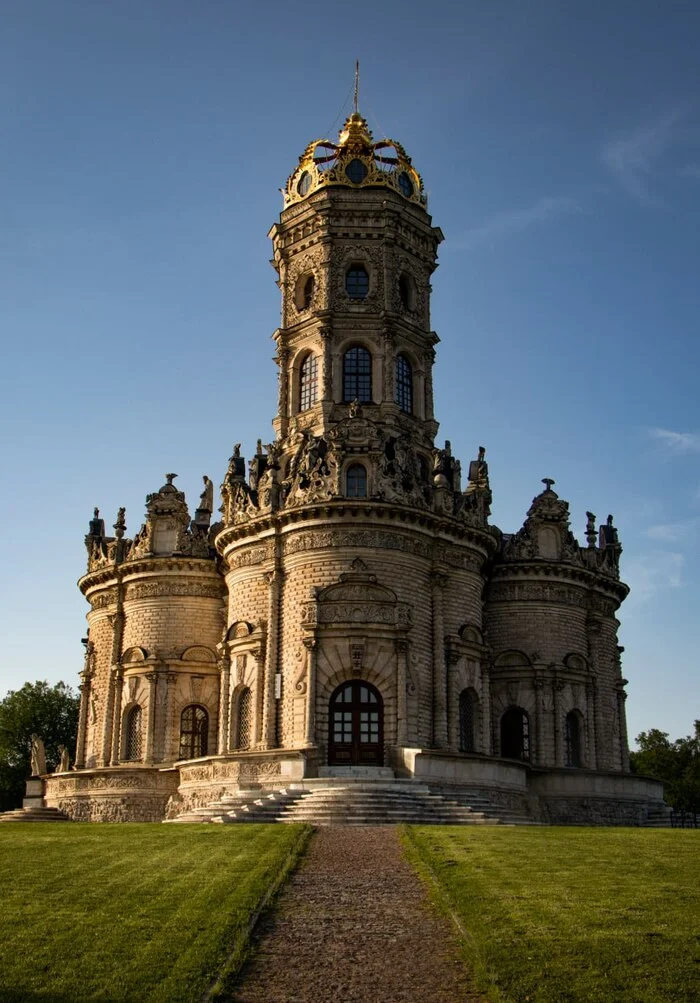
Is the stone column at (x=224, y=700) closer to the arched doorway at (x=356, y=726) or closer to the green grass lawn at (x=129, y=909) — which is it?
the arched doorway at (x=356, y=726)

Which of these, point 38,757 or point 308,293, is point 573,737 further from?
point 38,757

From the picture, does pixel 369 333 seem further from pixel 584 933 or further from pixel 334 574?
pixel 584 933

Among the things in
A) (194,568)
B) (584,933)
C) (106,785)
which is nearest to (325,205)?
(194,568)

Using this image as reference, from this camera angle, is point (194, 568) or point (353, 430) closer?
point (353, 430)

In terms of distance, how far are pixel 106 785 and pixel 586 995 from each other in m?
37.3

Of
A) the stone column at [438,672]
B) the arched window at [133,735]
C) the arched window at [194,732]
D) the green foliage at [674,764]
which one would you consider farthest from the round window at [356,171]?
the green foliage at [674,764]

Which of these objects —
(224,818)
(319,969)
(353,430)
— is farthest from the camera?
(353,430)

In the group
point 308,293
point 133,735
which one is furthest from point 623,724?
point 308,293

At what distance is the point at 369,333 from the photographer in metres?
50.6

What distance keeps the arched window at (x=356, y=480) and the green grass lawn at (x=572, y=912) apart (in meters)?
19.4

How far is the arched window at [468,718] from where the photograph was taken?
45000 millimetres

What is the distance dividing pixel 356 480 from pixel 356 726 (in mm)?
9226

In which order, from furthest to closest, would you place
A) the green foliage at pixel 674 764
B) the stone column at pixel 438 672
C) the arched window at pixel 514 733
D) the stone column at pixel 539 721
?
1. the green foliage at pixel 674 764
2. the arched window at pixel 514 733
3. the stone column at pixel 539 721
4. the stone column at pixel 438 672

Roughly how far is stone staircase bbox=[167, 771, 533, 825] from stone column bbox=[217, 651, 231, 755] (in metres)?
6.65
